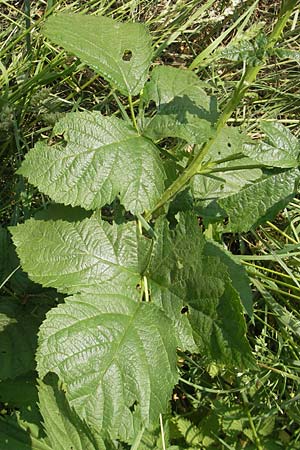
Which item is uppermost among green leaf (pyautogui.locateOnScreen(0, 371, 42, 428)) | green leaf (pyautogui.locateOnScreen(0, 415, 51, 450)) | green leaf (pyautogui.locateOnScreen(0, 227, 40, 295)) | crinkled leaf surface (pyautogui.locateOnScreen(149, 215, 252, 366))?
crinkled leaf surface (pyautogui.locateOnScreen(149, 215, 252, 366))

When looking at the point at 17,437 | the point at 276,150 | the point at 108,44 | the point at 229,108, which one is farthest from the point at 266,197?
the point at 17,437

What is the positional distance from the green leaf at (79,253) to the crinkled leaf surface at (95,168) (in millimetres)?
164

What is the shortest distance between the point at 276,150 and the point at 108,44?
55 centimetres

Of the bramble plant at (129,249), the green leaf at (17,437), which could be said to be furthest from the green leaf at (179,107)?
the green leaf at (17,437)

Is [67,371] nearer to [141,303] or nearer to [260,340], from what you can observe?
[141,303]

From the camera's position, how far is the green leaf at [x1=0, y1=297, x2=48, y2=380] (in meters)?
1.77

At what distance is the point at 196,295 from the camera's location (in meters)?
1.62

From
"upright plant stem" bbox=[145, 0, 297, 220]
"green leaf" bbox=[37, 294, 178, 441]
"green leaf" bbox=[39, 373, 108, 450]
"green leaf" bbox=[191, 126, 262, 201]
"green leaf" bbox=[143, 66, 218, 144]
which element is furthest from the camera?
"green leaf" bbox=[191, 126, 262, 201]

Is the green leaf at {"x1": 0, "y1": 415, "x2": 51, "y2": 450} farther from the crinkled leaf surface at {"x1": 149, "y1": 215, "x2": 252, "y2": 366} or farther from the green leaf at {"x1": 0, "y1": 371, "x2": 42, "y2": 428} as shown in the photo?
the crinkled leaf surface at {"x1": 149, "y1": 215, "x2": 252, "y2": 366}

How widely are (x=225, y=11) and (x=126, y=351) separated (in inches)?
68.5

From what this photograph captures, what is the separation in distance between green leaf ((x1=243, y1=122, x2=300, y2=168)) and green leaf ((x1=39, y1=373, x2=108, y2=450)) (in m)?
0.80

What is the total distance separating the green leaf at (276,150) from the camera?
1.47m

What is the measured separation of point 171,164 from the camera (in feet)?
5.96

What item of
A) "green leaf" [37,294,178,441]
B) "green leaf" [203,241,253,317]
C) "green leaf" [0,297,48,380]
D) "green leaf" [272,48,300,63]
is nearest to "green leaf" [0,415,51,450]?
"green leaf" [0,297,48,380]
